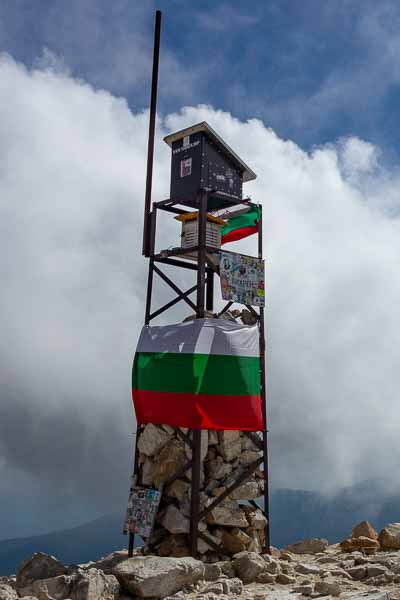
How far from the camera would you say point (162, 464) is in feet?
72.1

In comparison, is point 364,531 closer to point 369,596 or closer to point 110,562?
point 369,596

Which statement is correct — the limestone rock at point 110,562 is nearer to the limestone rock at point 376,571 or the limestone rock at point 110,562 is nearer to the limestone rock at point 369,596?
the limestone rock at point 369,596

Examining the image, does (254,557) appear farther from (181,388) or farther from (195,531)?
(181,388)

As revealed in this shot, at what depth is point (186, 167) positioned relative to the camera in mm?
24859

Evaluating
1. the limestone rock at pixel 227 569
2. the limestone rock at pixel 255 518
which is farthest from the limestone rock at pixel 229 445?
the limestone rock at pixel 227 569

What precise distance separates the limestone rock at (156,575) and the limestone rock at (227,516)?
398 centimetres

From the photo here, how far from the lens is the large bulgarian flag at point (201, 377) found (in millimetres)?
21453

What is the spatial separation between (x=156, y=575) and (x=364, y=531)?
1249cm

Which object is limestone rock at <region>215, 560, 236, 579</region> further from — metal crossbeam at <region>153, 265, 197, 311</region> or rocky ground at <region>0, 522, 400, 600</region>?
metal crossbeam at <region>153, 265, 197, 311</region>

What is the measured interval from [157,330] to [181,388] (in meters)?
2.84

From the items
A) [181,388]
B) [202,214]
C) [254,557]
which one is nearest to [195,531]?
[254,557]

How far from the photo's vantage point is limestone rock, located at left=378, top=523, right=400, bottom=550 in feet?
74.8

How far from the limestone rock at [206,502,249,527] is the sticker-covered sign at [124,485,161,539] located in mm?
2050

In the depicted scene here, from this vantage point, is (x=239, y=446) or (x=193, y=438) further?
(x=239, y=446)
